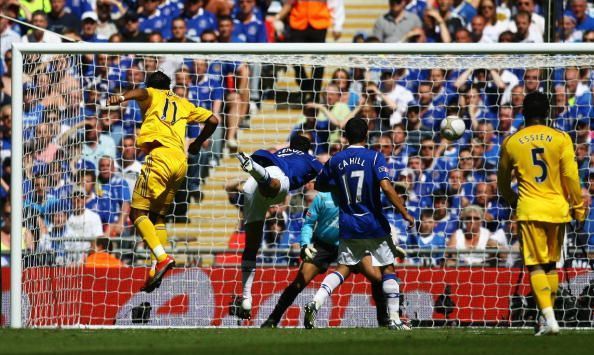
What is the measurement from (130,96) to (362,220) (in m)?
2.58

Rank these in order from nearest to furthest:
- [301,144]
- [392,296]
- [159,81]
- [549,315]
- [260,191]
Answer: [549,315] → [392,296] → [159,81] → [260,191] → [301,144]

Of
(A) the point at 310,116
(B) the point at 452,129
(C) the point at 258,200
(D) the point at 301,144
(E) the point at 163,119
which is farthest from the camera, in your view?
(A) the point at 310,116

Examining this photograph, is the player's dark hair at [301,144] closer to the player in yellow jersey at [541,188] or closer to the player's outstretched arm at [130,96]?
the player's outstretched arm at [130,96]

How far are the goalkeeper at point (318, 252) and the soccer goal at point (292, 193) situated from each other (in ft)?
Answer: 5.12

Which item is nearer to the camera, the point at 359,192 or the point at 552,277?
the point at 552,277

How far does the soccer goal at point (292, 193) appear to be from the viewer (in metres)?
13.8

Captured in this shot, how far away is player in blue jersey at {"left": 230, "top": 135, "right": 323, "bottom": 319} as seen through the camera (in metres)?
13.2

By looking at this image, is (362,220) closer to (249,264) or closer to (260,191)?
(260,191)

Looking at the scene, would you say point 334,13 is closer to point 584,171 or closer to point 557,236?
point 584,171

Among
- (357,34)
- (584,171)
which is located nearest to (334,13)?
(357,34)

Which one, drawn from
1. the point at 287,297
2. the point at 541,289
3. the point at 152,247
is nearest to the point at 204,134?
the point at 152,247

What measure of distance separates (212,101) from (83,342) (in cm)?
727

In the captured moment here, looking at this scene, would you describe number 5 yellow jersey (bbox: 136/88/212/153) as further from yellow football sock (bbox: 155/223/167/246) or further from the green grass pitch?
the green grass pitch

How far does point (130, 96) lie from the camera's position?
12289 millimetres
